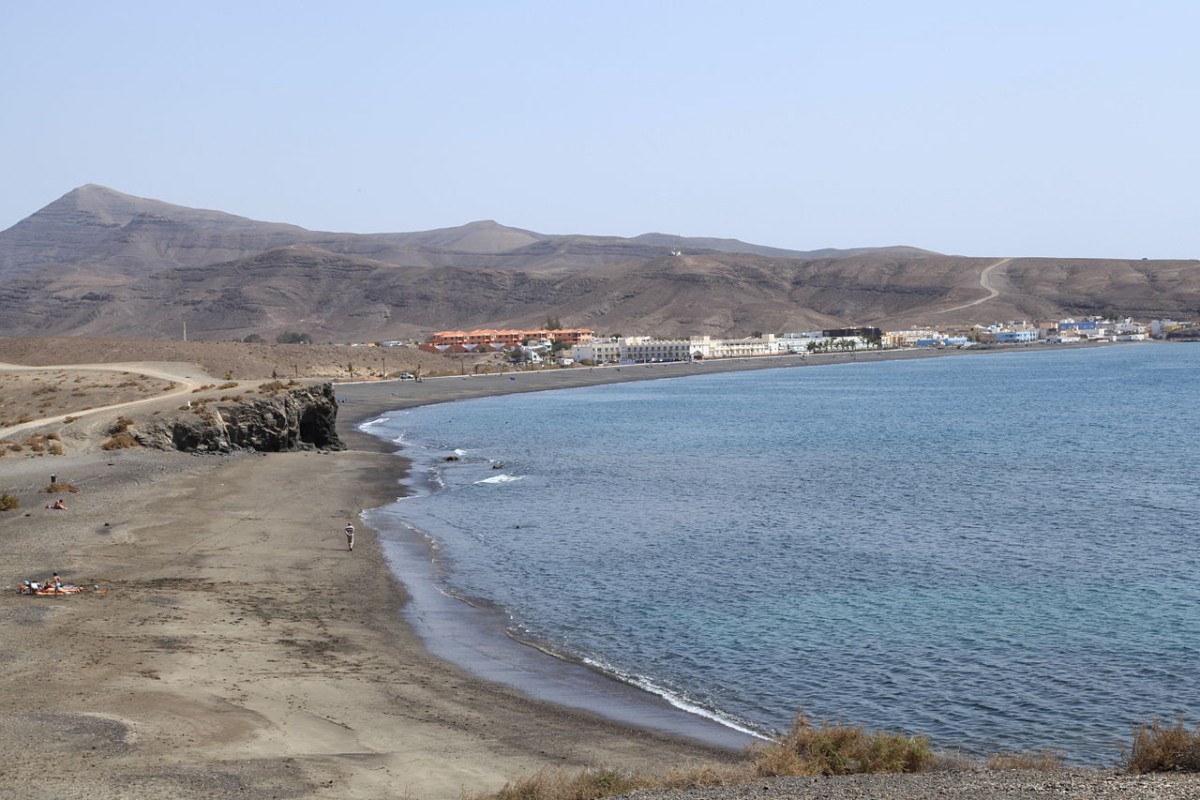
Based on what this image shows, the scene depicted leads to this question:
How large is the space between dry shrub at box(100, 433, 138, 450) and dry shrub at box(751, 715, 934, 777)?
4152cm

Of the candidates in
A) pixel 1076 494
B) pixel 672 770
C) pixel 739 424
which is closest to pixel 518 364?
pixel 739 424

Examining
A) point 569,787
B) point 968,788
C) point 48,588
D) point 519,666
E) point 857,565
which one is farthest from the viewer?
point 857,565

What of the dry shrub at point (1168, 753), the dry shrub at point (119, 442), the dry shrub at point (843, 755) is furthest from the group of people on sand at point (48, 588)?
the dry shrub at point (119, 442)

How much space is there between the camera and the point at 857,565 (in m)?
33.5

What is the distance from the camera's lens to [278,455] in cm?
5712

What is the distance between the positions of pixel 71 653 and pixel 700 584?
15161mm

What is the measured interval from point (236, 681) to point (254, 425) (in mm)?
39647

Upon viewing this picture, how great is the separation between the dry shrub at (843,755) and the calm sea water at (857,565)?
346cm

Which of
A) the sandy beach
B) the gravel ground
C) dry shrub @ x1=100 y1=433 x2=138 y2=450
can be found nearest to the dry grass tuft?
the gravel ground

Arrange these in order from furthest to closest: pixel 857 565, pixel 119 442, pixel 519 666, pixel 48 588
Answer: pixel 119 442
pixel 857 565
pixel 48 588
pixel 519 666

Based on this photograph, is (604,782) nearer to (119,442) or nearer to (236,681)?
(236,681)

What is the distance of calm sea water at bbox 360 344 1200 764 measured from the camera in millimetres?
21828

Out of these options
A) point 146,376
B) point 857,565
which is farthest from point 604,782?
point 146,376

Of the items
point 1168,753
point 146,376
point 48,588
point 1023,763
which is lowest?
point 1023,763
